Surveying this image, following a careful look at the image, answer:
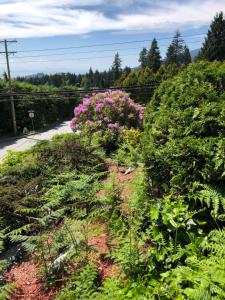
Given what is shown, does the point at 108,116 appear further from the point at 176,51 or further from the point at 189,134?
the point at 176,51

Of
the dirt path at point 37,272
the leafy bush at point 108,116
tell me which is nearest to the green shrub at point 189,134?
the dirt path at point 37,272

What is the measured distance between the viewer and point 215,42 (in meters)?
38.5

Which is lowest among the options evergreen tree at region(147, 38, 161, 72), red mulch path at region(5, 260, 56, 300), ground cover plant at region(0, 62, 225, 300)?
red mulch path at region(5, 260, 56, 300)

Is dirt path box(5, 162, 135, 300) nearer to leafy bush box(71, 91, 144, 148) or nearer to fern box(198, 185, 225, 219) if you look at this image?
fern box(198, 185, 225, 219)

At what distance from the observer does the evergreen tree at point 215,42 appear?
3836 cm

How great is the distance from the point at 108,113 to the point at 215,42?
110ft

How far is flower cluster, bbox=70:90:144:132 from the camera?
995 centimetres

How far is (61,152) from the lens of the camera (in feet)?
24.3

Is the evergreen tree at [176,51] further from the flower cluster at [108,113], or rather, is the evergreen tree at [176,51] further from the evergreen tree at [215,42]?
the flower cluster at [108,113]

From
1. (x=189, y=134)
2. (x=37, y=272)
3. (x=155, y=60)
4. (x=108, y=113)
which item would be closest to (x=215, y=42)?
(x=155, y=60)

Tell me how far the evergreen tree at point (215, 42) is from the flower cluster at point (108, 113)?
101 ft

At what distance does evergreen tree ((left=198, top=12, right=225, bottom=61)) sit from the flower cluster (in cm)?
3075

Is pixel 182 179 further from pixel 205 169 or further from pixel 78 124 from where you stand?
pixel 78 124

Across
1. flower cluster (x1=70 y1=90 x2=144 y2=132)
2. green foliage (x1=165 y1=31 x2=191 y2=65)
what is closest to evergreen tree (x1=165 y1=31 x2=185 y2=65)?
green foliage (x1=165 y1=31 x2=191 y2=65)
